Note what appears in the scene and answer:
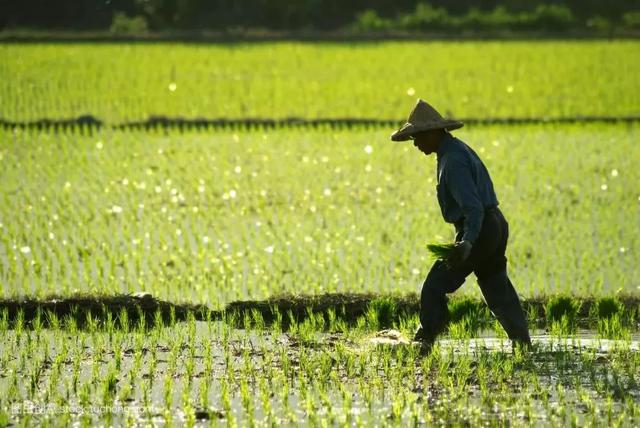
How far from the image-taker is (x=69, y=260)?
7.81m

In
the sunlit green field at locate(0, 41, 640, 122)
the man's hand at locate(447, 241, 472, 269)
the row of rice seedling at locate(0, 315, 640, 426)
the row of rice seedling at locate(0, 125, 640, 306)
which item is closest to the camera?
the row of rice seedling at locate(0, 315, 640, 426)

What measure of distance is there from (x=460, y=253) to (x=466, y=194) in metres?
0.23

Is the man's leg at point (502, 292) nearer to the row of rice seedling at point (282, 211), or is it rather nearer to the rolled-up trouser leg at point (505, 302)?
the rolled-up trouser leg at point (505, 302)

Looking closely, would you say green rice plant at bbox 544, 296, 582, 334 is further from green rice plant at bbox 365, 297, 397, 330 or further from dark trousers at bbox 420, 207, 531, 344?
dark trousers at bbox 420, 207, 531, 344

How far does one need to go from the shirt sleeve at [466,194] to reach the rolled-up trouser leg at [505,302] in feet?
1.08

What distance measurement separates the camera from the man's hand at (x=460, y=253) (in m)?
5.08

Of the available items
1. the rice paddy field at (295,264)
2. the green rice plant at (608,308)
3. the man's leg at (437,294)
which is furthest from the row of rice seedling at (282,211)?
the man's leg at (437,294)

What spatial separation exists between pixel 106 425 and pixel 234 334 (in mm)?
1592

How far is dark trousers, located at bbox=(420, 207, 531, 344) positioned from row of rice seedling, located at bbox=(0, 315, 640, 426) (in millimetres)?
104

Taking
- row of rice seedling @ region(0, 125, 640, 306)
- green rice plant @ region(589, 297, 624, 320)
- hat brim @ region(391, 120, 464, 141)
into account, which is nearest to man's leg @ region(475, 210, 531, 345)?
hat brim @ region(391, 120, 464, 141)

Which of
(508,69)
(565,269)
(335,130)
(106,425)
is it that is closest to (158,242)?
(565,269)

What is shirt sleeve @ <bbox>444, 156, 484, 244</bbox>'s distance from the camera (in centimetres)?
510

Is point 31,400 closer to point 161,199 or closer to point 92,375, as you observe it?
point 92,375

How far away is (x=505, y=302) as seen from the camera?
5.36 metres
